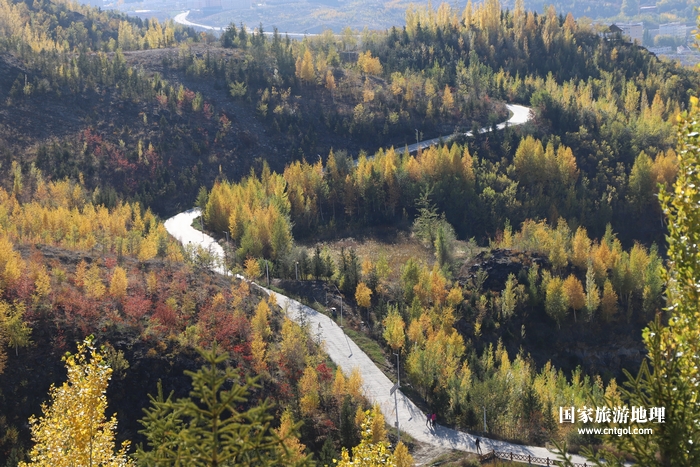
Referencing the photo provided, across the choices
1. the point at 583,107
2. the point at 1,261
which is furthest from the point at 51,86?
the point at 583,107

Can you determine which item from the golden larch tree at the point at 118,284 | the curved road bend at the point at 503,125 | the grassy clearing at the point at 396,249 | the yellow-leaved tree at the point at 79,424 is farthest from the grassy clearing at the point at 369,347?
the curved road bend at the point at 503,125

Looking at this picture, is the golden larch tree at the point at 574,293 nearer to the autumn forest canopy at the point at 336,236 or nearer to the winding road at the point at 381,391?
the autumn forest canopy at the point at 336,236

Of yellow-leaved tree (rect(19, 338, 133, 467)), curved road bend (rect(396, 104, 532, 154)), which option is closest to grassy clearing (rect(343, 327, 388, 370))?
yellow-leaved tree (rect(19, 338, 133, 467))

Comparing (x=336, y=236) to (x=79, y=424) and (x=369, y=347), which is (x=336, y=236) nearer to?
(x=369, y=347)

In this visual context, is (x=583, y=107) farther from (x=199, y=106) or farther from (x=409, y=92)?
(x=199, y=106)

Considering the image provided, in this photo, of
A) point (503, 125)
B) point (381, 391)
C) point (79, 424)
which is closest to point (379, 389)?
point (381, 391)

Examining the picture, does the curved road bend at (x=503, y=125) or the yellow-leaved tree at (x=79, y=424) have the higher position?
the yellow-leaved tree at (x=79, y=424)
